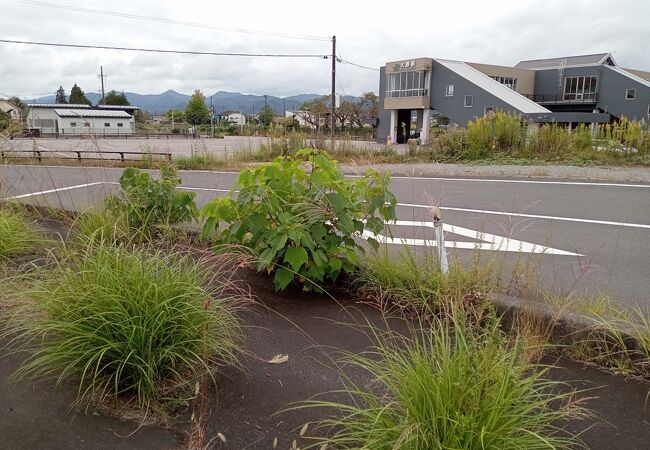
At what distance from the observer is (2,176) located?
608cm

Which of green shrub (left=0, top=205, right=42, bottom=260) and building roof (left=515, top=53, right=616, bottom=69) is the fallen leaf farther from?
building roof (left=515, top=53, right=616, bottom=69)

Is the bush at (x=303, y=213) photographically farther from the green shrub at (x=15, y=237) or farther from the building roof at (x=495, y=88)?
the building roof at (x=495, y=88)

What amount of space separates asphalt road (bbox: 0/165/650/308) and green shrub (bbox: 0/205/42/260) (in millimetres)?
830

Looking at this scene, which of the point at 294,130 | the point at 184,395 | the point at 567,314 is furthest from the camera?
the point at 294,130

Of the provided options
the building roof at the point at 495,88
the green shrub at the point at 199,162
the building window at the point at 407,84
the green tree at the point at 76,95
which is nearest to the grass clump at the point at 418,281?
the green shrub at the point at 199,162

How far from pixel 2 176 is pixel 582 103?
5566 centimetres

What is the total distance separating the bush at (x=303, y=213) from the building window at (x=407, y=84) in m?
50.2

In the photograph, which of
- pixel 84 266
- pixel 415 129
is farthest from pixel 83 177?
pixel 415 129

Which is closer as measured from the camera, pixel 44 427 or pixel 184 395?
pixel 44 427

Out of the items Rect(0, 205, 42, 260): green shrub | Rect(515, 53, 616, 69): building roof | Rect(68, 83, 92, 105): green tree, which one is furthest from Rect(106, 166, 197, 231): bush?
Rect(68, 83, 92, 105): green tree

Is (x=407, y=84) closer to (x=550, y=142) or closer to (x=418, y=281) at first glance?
(x=550, y=142)

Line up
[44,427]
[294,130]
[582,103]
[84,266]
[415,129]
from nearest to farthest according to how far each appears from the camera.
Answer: [44,427] → [84,266] → [294,130] → [582,103] → [415,129]

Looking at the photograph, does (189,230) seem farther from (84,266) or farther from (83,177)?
(83,177)

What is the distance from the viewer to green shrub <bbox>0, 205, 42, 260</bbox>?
4198 mm
